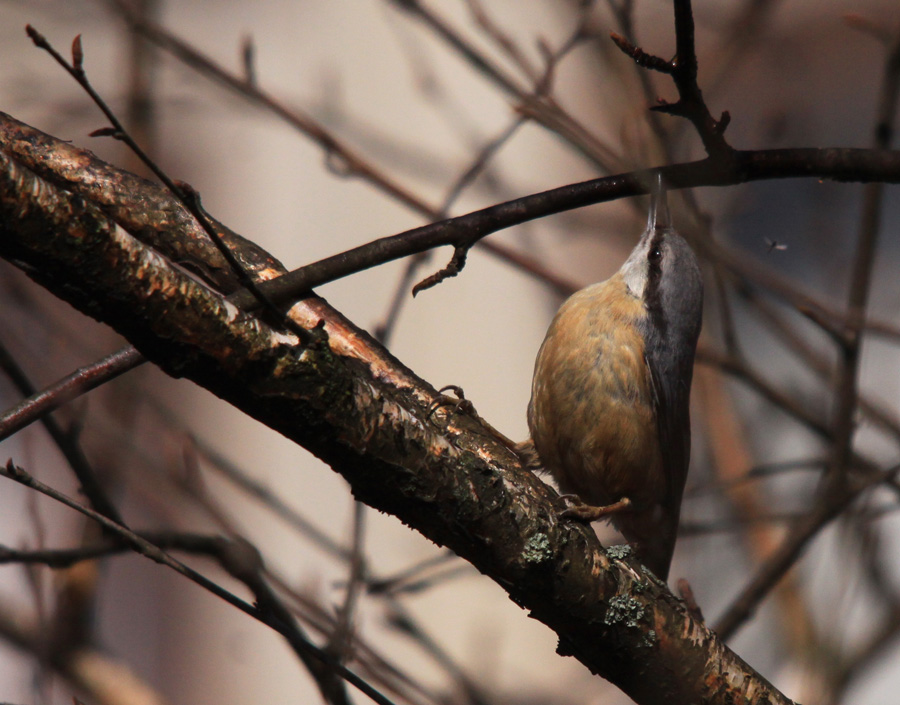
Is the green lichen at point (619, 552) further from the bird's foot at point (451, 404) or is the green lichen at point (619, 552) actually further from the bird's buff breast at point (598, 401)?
the bird's buff breast at point (598, 401)

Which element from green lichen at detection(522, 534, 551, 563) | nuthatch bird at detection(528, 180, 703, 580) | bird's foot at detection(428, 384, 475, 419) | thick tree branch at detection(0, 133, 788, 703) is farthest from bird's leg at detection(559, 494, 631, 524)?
green lichen at detection(522, 534, 551, 563)

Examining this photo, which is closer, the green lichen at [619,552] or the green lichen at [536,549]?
the green lichen at [536,549]

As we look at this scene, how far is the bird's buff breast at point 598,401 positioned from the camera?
7.91 feet

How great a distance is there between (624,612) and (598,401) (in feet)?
2.81

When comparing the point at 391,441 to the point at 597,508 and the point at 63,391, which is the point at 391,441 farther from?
the point at 597,508

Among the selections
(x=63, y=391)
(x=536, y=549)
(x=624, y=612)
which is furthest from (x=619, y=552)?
(x=63, y=391)

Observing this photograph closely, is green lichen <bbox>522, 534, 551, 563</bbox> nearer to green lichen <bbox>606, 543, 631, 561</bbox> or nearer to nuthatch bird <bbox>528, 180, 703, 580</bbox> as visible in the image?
green lichen <bbox>606, 543, 631, 561</bbox>

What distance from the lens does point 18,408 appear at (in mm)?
1350

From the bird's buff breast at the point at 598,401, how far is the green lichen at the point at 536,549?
0.91 meters

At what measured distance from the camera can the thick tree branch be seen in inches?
46.4

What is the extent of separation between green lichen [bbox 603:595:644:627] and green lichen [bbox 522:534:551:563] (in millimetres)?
168

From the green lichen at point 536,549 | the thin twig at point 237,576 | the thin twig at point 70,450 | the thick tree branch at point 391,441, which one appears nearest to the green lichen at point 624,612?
the thick tree branch at point 391,441

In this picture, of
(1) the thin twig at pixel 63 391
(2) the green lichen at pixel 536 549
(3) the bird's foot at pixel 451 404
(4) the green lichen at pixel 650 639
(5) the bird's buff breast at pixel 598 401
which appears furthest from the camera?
(5) the bird's buff breast at pixel 598 401

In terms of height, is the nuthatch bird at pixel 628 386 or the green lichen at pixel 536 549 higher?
the nuthatch bird at pixel 628 386
